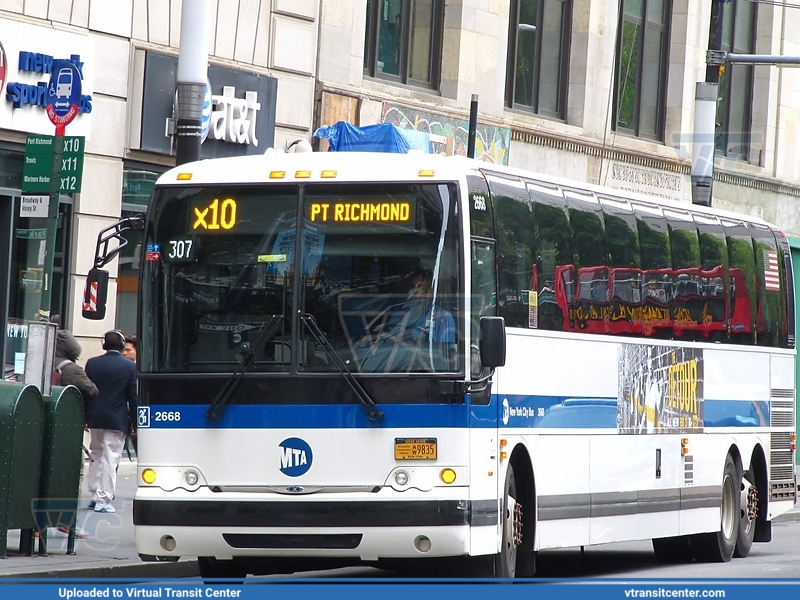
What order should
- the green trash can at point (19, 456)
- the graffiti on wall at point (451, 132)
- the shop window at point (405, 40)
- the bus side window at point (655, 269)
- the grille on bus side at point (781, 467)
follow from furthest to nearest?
the shop window at point (405, 40) → the graffiti on wall at point (451, 132) → the grille on bus side at point (781, 467) → the bus side window at point (655, 269) → the green trash can at point (19, 456)

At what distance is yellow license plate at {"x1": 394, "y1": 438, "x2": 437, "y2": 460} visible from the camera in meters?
11.5

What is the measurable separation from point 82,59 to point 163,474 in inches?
359

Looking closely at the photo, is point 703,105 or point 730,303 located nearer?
point 730,303

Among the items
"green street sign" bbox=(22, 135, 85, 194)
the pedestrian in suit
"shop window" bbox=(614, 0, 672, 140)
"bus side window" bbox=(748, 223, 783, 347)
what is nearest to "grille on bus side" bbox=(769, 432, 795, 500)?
"bus side window" bbox=(748, 223, 783, 347)

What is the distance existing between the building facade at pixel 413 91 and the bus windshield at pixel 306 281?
13.2 ft

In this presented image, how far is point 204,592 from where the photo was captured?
11992 mm

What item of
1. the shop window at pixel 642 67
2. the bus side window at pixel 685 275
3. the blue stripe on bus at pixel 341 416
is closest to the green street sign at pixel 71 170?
the blue stripe on bus at pixel 341 416

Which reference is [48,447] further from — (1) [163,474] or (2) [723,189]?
(2) [723,189]

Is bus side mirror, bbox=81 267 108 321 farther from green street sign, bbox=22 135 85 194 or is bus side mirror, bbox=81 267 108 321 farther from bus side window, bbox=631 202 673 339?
bus side window, bbox=631 202 673 339

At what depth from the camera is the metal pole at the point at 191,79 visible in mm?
14305

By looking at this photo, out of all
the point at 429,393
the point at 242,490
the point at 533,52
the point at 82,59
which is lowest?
the point at 242,490

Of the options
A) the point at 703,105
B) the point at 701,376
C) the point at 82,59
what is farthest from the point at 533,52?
the point at 701,376

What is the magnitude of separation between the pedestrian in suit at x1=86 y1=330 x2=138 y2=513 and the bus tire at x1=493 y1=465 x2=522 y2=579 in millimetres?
5133

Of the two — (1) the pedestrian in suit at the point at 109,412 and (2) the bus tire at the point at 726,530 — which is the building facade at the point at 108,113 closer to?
(1) the pedestrian in suit at the point at 109,412
